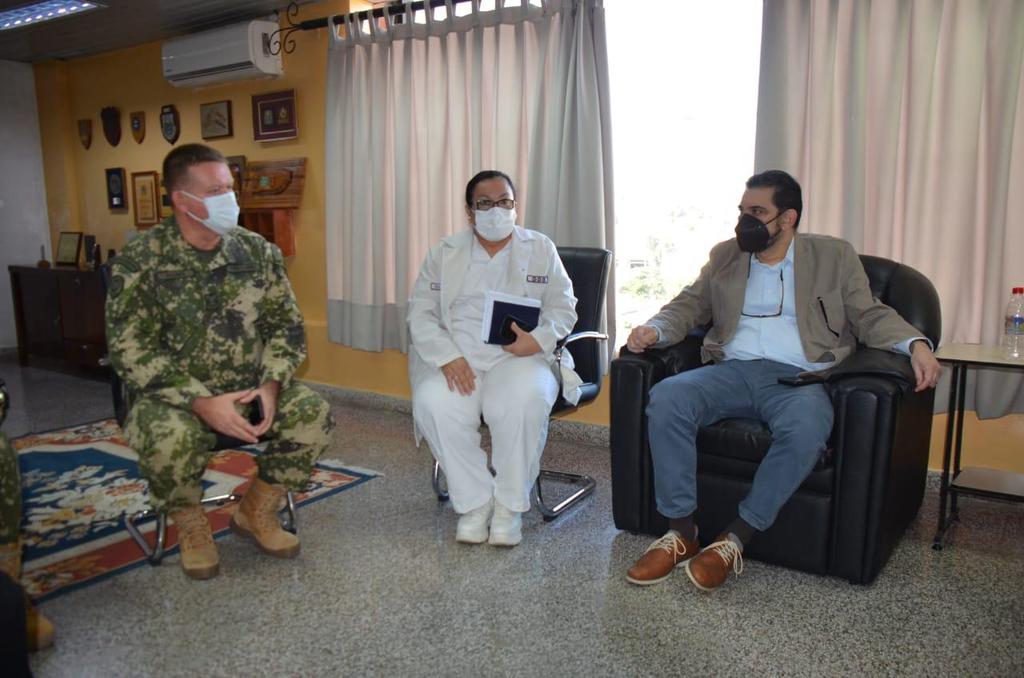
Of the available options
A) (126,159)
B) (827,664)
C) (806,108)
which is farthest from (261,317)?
(126,159)

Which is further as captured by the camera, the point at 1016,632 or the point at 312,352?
the point at 312,352

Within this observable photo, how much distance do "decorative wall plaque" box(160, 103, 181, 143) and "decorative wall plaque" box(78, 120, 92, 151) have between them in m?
1.01

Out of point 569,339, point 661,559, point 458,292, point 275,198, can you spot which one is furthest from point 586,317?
point 275,198

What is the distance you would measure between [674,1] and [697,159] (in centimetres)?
70

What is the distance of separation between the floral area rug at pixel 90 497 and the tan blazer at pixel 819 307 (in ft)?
4.98

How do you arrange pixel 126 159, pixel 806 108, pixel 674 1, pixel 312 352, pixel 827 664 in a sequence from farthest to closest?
pixel 126 159 < pixel 312 352 < pixel 674 1 < pixel 806 108 < pixel 827 664

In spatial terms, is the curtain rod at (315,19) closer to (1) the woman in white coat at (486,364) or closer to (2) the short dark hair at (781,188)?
(1) the woman in white coat at (486,364)

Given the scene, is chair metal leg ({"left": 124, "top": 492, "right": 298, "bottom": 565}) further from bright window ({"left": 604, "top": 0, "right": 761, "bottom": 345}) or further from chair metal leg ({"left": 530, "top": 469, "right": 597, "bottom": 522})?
bright window ({"left": 604, "top": 0, "right": 761, "bottom": 345})

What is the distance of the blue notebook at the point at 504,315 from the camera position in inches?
104

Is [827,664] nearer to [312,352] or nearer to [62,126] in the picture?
[312,352]

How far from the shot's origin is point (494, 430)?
2564 millimetres

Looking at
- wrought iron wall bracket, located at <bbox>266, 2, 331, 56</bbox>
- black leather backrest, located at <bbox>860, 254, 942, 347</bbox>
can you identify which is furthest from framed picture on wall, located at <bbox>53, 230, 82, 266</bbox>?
black leather backrest, located at <bbox>860, 254, 942, 347</bbox>

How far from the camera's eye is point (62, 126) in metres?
6.22

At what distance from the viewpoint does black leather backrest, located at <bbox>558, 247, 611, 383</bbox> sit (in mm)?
2916
